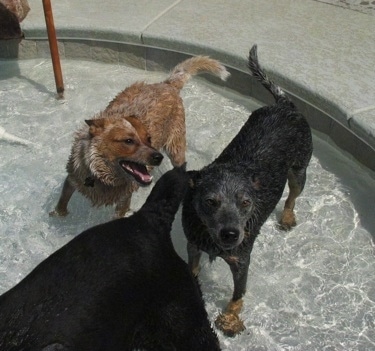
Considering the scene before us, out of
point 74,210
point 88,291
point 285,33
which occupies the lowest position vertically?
point 74,210

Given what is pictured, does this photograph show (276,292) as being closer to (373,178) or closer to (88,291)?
(373,178)

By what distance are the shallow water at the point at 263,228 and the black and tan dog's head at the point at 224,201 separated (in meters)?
0.82

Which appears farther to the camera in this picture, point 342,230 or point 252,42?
point 252,42

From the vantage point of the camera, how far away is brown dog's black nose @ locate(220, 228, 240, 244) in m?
3.05

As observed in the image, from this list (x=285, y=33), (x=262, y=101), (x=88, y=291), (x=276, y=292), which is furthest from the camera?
(x=285, y=33)

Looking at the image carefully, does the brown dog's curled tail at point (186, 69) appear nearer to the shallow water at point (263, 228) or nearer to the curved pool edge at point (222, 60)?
the shallow water at point (263, 228)

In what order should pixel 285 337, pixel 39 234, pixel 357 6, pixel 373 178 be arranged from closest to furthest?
pixel 285 337 → pixel 39 234 → pixel 373 178 → pixel 357 6

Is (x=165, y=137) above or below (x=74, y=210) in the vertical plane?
above

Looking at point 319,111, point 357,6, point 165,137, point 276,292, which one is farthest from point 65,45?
point 276,292

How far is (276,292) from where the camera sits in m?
3.91

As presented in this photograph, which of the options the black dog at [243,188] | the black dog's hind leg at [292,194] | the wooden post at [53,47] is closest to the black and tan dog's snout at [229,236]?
the black dog at [243,188]

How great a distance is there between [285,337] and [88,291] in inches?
67.4

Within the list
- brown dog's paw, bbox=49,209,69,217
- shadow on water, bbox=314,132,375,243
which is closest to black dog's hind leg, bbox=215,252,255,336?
shadow on water, bbox=314,132,375,243

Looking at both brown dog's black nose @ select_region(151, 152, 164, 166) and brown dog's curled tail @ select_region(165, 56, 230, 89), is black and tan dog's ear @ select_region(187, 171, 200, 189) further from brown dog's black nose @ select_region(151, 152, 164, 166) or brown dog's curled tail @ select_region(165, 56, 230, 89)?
brown dog's curled tail @ select_region(165, 56, 230, 89)
